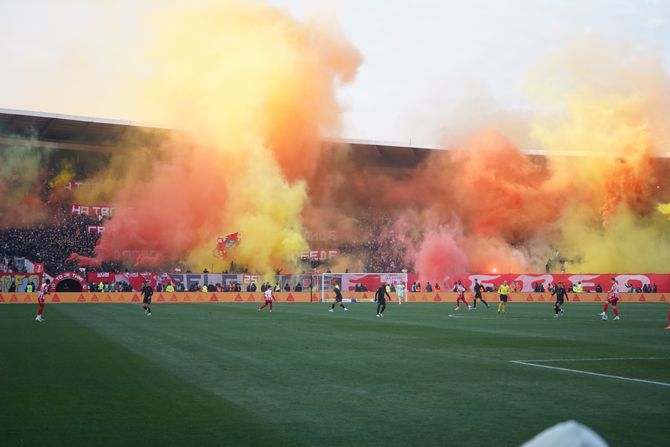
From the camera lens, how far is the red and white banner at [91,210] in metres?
72.6

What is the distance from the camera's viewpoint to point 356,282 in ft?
215

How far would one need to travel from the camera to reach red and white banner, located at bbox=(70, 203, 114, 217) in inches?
2857

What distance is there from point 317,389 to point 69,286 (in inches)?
Result: 1998

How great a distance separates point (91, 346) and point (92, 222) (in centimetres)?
5300

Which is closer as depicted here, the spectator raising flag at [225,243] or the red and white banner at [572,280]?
the red and white banner at [572,280]

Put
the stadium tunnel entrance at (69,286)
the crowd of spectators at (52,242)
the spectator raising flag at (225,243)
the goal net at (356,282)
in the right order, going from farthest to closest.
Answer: the spectator raising flag at (225,243), the crowd of spectators at (52,242), the goal net at (356,282), the stadium tunnel entrance at (69,286)

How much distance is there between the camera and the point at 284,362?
17.8 meters

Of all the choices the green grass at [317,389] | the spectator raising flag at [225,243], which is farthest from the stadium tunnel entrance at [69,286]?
the green grass at [317,389]

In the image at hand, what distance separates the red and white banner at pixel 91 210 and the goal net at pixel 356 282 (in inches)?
884

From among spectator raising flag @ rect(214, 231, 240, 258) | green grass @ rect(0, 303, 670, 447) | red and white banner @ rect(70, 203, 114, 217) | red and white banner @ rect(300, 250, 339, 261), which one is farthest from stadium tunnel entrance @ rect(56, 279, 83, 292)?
green grass @ rect(0, 303, 670, 447)

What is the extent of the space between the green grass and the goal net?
36812 millimetres

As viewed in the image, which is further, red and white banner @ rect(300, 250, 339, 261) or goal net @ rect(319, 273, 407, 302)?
red and white banner @ rect(300, 250, 339, 261)

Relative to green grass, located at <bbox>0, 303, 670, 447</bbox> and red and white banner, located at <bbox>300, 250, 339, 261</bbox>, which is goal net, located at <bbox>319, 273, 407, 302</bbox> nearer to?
red and white banner, located at <bbox>300, 250, 339, 261</bbox>

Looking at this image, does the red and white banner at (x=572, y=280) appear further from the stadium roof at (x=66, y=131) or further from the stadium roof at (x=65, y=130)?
the stadium roof at (x=65, y=130)
